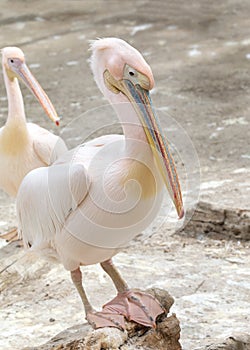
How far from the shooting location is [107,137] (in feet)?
9.71

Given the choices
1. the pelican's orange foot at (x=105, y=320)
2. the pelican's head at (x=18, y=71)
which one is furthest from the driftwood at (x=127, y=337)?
the pelican's head at (x=18, y=71)

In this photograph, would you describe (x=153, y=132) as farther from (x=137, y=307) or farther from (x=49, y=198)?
(x=137, y=307)

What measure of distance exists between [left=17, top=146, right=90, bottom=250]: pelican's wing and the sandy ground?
272mm

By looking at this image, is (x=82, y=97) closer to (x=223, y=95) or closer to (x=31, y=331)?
(x=223, y=95)

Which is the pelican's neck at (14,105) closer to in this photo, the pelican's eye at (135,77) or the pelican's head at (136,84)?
the pelican's head at (136,84)

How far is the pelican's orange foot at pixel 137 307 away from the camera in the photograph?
2.76m

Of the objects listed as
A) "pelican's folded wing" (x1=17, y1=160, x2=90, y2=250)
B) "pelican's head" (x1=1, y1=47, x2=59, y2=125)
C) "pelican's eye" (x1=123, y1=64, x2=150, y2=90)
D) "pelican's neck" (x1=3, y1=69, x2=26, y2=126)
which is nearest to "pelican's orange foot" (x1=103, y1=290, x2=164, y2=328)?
"pelican's folded wing" (x1=17, y1=160, x2=90, y2=250)

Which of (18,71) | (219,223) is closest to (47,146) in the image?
(18,71)

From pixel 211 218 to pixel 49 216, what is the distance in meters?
1.41

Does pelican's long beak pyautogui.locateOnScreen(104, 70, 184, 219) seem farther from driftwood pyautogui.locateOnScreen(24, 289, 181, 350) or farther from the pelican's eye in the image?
driftwood pyautogui.locateOnScreen(24, 289, 181, 350)

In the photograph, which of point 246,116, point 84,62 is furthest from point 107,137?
point 84,62

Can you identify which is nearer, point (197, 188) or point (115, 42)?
point (115, 42)

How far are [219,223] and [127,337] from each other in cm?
154

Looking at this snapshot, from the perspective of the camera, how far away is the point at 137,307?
286 centimetres
